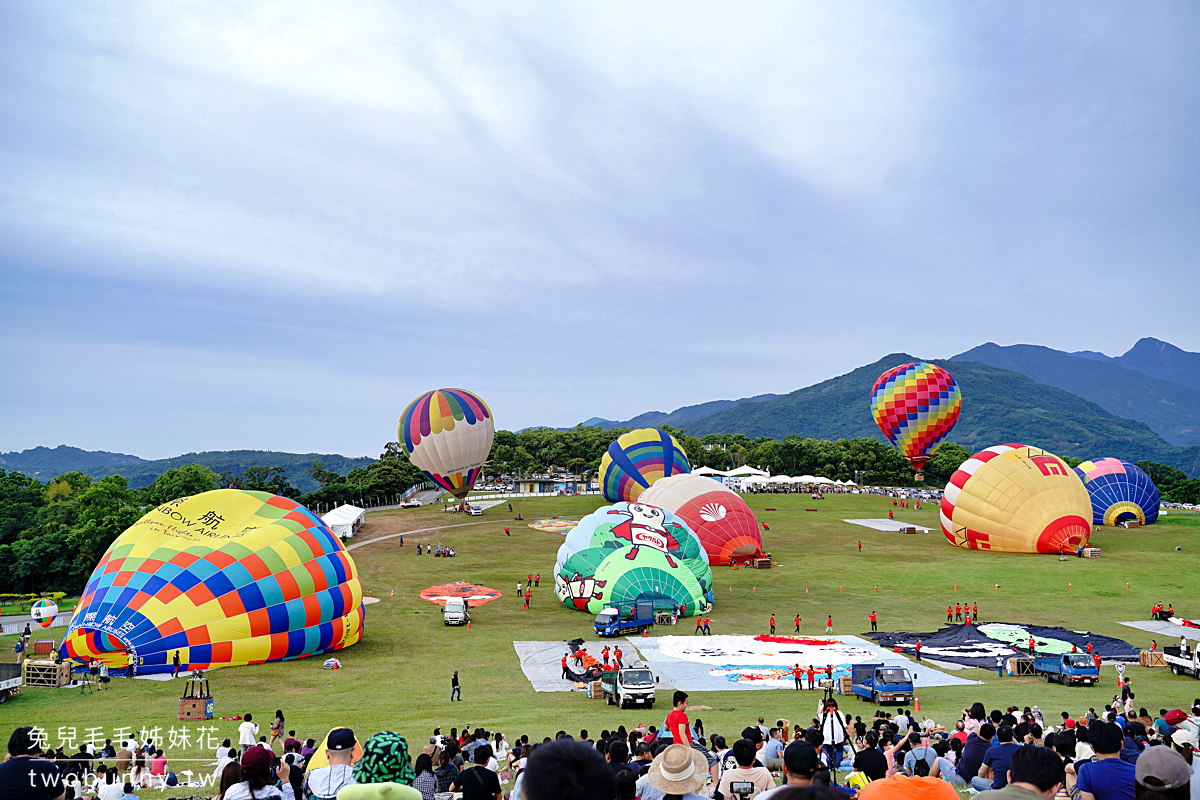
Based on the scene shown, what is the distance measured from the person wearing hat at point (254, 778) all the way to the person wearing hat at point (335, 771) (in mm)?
325

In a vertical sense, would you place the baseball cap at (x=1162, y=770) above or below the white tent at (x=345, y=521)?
above

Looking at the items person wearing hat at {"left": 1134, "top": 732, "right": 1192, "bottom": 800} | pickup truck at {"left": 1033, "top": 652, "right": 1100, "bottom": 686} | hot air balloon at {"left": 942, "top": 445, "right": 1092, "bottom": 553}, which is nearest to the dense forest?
hot air balloon at {"left": 942, "top": 445, "right": 1092, "bottom": 553}

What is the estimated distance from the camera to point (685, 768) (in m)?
5.10

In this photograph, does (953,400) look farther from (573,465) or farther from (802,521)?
(573,465)

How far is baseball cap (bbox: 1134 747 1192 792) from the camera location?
180 inches

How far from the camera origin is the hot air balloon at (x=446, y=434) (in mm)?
60406

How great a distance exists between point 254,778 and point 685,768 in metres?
2.94

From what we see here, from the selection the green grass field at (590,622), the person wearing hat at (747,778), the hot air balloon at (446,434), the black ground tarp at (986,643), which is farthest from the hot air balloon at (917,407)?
the person wearing hat at (747,778)

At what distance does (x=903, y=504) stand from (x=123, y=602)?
67.4m

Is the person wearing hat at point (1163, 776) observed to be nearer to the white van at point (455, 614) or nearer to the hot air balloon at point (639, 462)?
the white van at point (455, 614)

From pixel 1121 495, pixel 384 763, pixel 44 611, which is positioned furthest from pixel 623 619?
pixel 1121 495

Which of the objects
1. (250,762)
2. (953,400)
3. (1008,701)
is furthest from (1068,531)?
(250,762)

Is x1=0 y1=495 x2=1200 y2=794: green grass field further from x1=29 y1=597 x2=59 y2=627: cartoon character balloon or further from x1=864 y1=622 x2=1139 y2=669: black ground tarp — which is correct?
x1=864 y1=622 x2=1139 y2=669: black ground tarp

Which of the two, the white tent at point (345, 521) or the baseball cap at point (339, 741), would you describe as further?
the white tent at point (345, 521)
